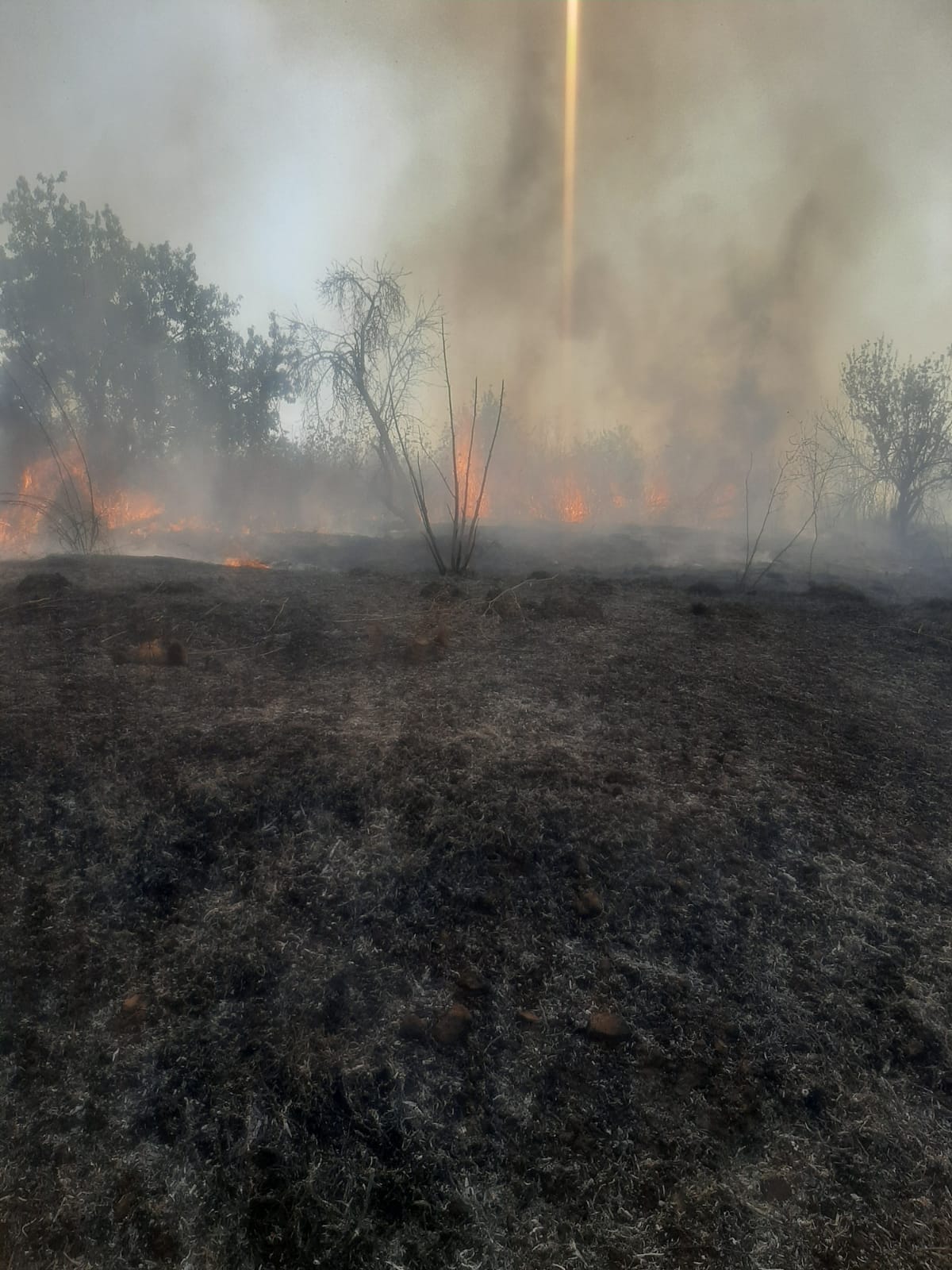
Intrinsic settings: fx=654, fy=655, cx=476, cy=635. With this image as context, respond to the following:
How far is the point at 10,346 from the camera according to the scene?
19.6 meters

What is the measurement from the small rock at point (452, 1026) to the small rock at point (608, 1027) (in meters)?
0.35

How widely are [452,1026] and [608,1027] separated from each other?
Result: 441mm

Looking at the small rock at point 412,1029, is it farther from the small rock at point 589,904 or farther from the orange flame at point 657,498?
the orange flame at point 657,498

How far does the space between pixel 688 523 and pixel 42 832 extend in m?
27.2

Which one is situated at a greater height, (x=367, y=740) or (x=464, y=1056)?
(x=367, y=740)

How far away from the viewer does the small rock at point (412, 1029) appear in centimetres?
184

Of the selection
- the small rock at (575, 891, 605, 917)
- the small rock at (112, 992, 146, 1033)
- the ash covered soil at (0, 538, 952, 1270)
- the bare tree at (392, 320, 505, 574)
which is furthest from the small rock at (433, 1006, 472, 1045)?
the bare tree at (392, 320, 505, 574)

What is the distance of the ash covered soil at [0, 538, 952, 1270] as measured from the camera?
146cm

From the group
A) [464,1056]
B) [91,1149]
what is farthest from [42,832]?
[464,1056]

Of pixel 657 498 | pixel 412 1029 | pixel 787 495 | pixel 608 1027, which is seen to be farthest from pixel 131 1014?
pixel 657 498

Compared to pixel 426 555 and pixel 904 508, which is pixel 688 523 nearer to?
pixel 904 508

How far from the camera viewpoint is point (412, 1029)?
186 cm

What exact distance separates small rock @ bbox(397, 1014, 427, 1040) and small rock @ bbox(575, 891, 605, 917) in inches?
25.8

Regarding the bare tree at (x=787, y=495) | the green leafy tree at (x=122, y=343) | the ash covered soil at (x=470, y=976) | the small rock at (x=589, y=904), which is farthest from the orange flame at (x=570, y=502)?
the small rock at (x=589, y=904)
